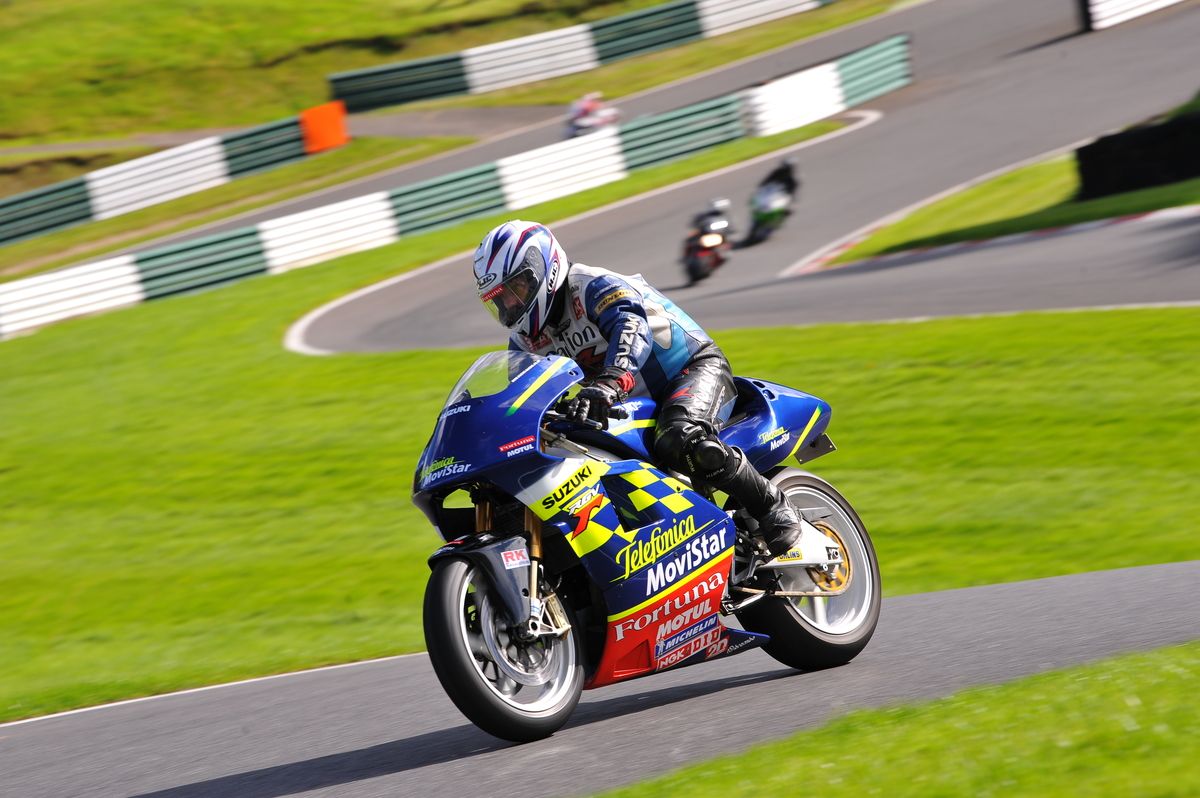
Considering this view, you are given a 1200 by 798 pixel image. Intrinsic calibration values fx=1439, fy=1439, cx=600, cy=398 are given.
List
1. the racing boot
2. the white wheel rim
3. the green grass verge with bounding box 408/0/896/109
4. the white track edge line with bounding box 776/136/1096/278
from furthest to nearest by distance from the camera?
the green grass verge with bounding box 408/0/896/109 < the white track edge line with bounding box 776/136/1096/278 < the racing boot < the white wheel rim

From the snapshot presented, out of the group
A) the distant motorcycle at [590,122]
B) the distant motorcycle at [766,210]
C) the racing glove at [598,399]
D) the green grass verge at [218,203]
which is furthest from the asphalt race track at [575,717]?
the green grass verge at [218,203]

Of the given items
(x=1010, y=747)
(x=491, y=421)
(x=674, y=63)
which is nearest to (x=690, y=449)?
(x=491, y=421)

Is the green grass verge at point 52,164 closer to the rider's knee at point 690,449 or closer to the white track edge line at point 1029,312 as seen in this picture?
the white track edge line at point 1029,312

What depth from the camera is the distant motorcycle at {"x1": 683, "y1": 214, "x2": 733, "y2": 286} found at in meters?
21.0

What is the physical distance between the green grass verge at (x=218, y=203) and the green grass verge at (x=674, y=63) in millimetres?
3489

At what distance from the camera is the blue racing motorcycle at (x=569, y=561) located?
17.0 feet

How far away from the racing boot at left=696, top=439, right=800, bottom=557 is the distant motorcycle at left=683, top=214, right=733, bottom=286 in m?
14.9

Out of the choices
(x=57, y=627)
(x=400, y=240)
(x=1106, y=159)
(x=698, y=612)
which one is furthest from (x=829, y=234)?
(x=698, y=612)

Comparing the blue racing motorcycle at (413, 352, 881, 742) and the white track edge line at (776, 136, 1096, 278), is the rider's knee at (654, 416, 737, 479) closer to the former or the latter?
the blue racing motorcycle at (413, 352, 881, 742)

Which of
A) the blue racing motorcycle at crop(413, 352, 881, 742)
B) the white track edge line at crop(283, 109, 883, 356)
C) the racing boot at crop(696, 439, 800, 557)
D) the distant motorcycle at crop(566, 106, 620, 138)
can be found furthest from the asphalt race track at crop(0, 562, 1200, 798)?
the distant motorcycle at crop(566, 106, 620, 138)

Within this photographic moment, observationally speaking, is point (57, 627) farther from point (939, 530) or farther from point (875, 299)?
point (875, 299)

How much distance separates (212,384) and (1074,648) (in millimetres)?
14293

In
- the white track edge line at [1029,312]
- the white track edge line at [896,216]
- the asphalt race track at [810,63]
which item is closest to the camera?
the white track edge line at [1029,312]

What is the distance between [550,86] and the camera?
39562mm
